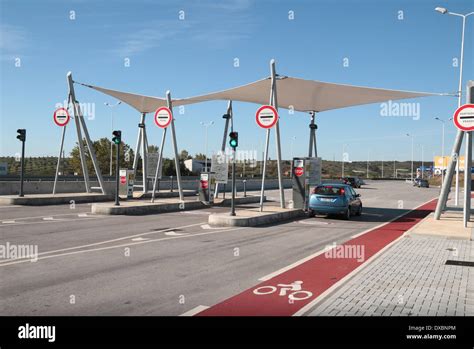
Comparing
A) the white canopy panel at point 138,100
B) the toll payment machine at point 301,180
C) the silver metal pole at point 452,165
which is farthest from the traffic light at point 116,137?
the silver metal pole at point 452,165

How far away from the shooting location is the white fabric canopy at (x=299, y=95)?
17547 millimetres

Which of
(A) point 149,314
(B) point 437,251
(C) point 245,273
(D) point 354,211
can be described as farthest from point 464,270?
(D) point 354,211

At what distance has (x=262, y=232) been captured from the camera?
44.2 ft

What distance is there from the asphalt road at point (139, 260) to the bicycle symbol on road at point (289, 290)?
1.09 ft

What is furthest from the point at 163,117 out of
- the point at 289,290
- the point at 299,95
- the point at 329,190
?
the point at 289,290

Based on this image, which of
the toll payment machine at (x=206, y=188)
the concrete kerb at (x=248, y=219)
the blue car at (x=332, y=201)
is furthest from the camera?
the toll payment machine at (x=206, y=188)

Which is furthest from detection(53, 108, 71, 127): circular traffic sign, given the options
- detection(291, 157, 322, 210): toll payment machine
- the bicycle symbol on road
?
the bicycle symbol on road

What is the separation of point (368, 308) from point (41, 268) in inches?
224

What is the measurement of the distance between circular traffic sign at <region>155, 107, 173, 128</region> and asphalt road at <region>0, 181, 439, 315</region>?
18.3ft

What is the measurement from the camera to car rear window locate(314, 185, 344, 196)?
17456 mm

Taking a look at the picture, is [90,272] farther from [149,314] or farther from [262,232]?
[262,232]

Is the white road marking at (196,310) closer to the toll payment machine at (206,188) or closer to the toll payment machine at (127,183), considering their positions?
the toll payment machine at (206,188)

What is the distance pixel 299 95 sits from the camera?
779 inches
